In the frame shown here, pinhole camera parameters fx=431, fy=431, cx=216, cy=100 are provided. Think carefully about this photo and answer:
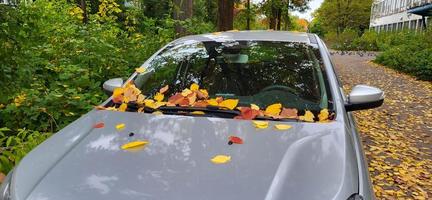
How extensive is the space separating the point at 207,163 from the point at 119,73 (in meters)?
4.04

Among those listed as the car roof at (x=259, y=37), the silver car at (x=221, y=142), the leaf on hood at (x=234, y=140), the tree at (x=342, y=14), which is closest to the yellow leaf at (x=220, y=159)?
the silver car at (x=221, y=142)

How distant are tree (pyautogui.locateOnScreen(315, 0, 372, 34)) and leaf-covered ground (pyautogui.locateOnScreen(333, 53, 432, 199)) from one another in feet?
125

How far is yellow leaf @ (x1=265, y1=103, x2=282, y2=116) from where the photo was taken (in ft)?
9.17

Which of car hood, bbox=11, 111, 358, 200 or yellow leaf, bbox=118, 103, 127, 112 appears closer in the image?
car hood, bbox=11, 111, 358, 200

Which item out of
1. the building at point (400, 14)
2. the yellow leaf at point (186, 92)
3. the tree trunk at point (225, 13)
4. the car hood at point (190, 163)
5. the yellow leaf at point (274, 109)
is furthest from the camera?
the building at point (400, 14)

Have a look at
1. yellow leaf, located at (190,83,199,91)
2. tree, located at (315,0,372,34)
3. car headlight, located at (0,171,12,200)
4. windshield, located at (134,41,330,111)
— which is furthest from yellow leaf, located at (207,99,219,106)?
tree, located at (315,0,372,34)

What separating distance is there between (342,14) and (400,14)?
5926mm

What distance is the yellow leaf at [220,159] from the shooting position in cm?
216

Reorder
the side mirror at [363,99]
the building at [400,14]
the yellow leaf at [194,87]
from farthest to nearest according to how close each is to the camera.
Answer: the building at [400,14]
the yellow leaf at [194,87]
the side mirror at [363,99]

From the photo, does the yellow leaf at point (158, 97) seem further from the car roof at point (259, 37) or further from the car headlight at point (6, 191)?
the car headlight at point (6, 191)

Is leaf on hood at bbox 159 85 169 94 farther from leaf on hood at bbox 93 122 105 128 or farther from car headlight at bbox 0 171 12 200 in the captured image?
car headlight at bbox 0 171 12 200

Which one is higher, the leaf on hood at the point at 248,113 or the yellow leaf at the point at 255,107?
the yellow leaf at the point at 255,107

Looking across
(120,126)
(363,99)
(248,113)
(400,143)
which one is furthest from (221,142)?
(400,143)

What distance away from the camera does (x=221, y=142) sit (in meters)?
2.37
